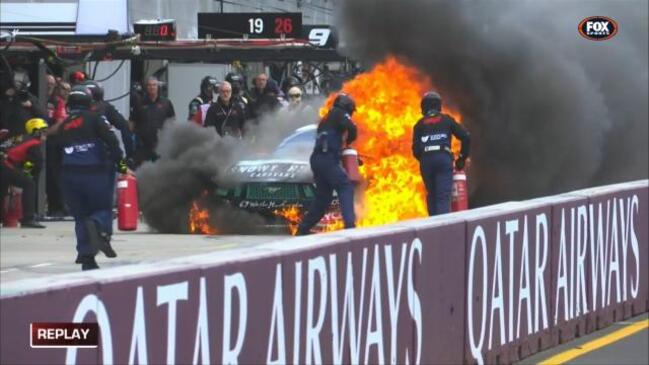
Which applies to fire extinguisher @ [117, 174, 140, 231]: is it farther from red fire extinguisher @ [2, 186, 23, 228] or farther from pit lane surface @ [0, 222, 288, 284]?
red fire extinguisher @ [2, 186, 23, 228]

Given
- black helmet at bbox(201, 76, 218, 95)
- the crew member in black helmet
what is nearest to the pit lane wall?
the crew member in black helmet

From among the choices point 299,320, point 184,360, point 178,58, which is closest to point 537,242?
point 299,320

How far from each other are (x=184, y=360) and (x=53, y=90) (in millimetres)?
14597

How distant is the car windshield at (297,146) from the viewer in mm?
18297

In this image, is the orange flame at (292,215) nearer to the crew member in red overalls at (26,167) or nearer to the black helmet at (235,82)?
the crew member in red overalls at (26,167)

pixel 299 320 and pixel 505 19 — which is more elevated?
pixel 505 19

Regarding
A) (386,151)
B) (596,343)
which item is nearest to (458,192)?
(386,151)

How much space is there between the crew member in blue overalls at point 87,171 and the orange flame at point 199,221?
5.11m

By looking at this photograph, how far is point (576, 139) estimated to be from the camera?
23.2 meters

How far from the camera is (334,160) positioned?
1568 centimetres

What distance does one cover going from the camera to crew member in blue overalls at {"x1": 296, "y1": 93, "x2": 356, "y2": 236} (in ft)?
51.2

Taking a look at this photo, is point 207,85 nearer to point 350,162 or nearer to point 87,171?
point 350,162

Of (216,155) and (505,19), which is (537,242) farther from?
(505,19)

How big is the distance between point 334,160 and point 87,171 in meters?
3.38
